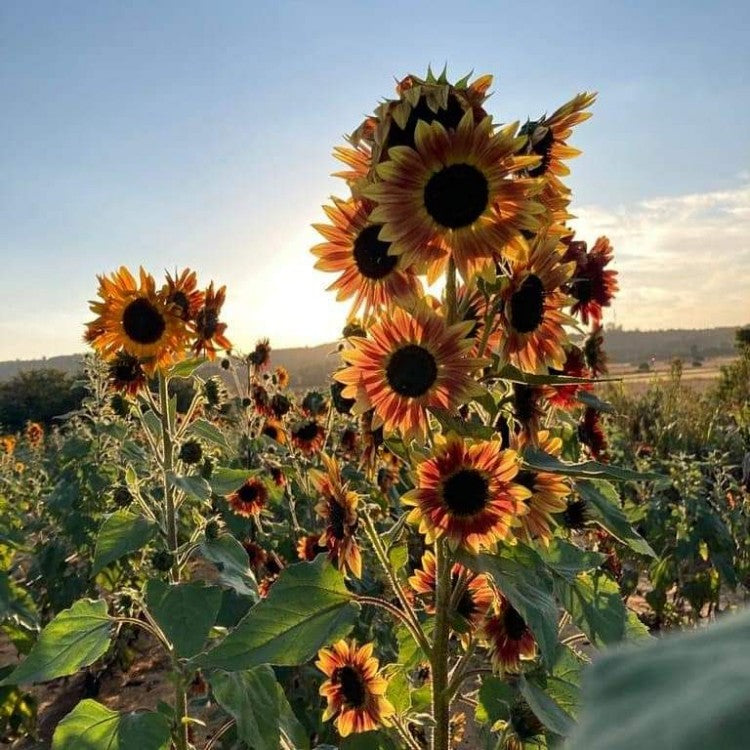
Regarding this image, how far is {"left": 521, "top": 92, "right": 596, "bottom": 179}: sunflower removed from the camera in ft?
4.77

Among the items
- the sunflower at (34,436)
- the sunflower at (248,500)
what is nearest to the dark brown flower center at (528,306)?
the sunflower at (248,500)

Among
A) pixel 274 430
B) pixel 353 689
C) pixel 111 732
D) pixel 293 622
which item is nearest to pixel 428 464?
pixel 293 622

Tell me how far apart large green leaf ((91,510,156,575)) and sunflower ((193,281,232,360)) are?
569 mm

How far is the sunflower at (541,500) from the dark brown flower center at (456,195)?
42 cm

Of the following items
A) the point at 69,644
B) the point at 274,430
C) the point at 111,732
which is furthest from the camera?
the point at 274,430

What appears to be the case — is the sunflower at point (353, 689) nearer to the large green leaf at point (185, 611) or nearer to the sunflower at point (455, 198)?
the large green leaf at point (185, 611)

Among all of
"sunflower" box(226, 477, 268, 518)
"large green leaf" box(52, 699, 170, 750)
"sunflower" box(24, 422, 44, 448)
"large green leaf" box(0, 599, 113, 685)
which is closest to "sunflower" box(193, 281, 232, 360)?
"large green leaf" box(0, 599, 113, 685)

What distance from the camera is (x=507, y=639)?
1.70m

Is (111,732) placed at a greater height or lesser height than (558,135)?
lesser

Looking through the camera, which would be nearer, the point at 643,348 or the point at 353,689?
the point at 353,689

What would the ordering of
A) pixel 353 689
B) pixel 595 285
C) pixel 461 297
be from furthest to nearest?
pixel 353 689
pixel 595 285
pixel 461 297

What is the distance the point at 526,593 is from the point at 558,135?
0.84 metres

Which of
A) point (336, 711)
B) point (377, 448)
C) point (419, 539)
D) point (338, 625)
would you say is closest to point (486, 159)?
point (377, 448)

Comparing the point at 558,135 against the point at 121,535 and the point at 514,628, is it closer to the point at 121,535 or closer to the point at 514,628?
the point at 514,628
